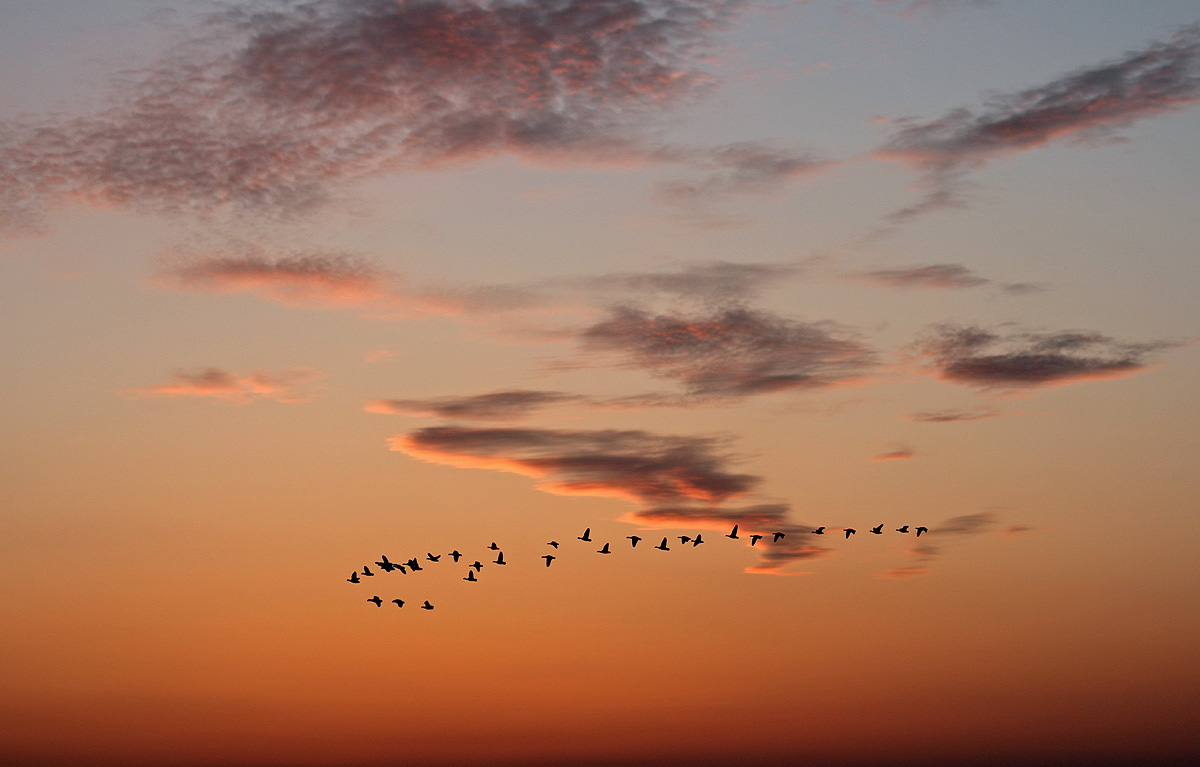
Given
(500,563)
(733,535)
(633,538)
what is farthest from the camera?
(500,563)

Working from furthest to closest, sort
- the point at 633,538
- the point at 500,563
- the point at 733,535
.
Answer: the point at 500,563
the point at 633,538
the point at 733,535

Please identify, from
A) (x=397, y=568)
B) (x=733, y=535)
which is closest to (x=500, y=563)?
(x=397, y=568)

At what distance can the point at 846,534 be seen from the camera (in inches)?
4823

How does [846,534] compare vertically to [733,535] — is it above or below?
above

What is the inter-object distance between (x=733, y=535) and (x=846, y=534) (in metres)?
25.3

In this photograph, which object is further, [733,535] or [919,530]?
[919,530]

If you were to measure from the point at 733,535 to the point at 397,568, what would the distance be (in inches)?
1263

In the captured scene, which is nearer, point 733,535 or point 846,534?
point 733,535

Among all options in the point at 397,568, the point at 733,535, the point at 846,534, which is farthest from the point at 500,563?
the point at 846,534

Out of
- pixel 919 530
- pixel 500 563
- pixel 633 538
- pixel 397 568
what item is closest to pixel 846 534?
pixel 919 530

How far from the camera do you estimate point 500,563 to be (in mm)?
118812

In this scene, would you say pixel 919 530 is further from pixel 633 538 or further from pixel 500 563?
pixel 500 563

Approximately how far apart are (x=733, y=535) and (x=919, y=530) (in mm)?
24943

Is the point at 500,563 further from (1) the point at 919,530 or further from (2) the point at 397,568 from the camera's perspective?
(1) the point at 919,530
